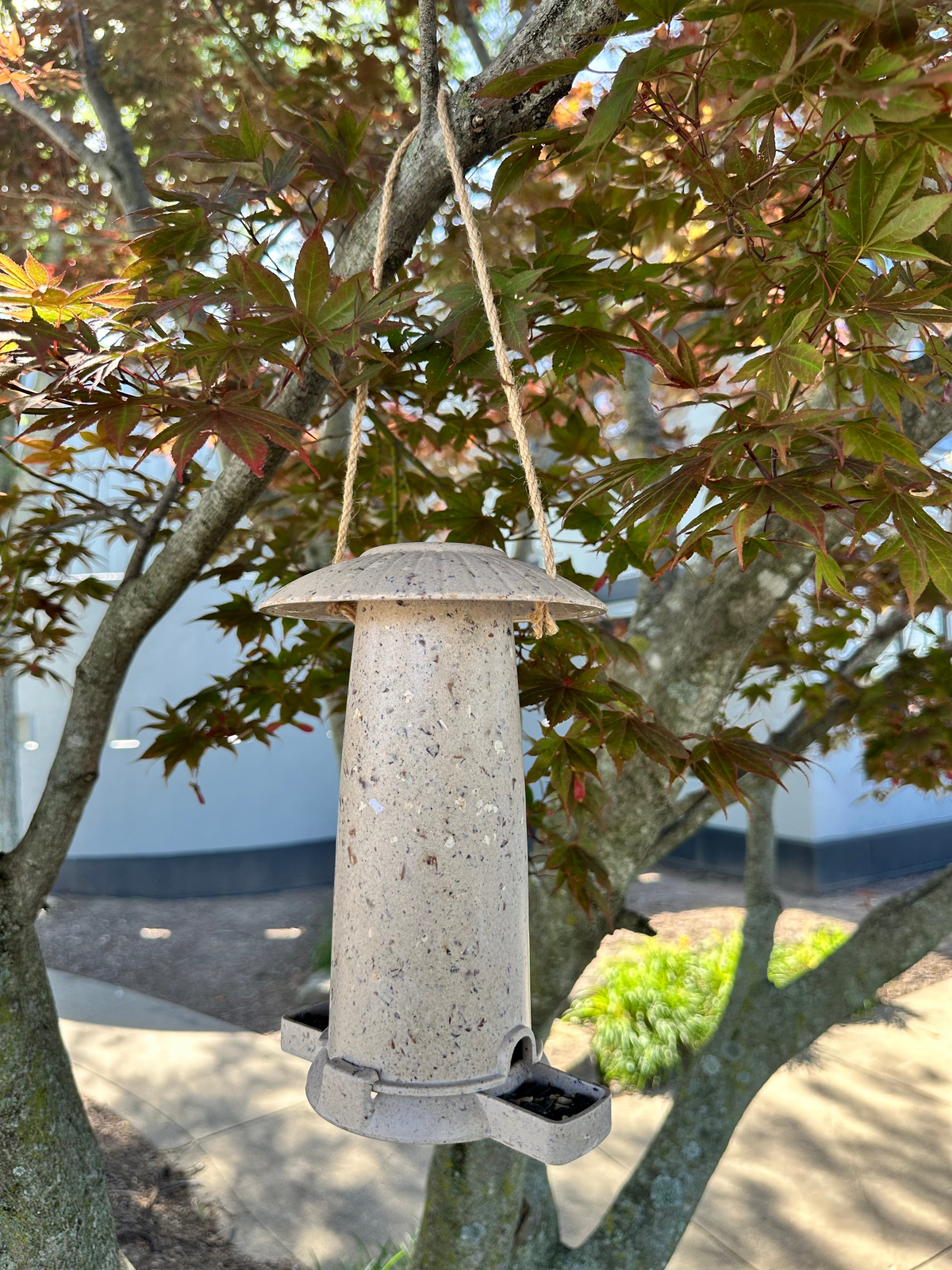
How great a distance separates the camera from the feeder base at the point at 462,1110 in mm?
1070

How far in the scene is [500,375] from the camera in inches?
46.7

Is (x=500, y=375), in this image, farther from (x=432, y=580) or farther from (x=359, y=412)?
(x=432, y=580)

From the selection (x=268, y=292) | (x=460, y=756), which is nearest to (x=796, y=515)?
(x=460, y=756)

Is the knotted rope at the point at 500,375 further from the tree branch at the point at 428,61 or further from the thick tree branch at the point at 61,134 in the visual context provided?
the thick tree branch at the point at 61,134

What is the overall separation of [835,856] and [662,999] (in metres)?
3.85

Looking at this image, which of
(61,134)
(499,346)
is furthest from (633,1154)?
(61,134)

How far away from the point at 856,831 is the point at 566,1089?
8511 mm

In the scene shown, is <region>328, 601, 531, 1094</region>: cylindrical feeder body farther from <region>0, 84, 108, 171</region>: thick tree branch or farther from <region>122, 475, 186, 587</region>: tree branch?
<region>0, 84, 108, 171</region>: thick tree branch

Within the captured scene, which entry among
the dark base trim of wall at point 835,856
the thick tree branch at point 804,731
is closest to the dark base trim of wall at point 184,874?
the dark base trim of wall at point 835,856

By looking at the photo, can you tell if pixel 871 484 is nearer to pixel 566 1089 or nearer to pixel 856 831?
pixel 566 1089

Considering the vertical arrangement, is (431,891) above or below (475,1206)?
above

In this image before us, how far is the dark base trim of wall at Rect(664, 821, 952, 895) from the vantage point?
8508mm

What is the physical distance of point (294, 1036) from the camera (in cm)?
136

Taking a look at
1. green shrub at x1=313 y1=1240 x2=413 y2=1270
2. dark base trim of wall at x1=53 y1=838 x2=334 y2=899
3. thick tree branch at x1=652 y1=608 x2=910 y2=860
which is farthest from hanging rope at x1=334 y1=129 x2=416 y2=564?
dark base trim of wall at x1=53 y1=838 x2=334 y2=899
